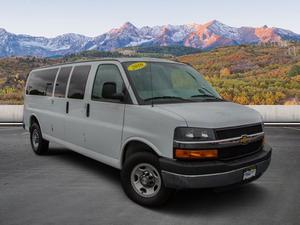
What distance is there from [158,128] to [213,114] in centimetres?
70

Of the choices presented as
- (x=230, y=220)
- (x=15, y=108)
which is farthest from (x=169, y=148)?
(x=15, y=108)

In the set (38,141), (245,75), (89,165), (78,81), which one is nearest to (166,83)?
(78,81)

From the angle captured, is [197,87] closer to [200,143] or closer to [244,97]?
[200,143]

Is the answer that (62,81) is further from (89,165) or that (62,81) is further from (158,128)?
(158,128)

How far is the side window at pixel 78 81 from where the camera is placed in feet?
19.0

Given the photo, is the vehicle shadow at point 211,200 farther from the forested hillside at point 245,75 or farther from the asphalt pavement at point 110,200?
the forested hillside at point 245,75

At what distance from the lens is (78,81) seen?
5996 mm

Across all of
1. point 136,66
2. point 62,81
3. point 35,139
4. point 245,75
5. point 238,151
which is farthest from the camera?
point 245,75

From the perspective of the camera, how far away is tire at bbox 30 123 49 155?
7832 mm

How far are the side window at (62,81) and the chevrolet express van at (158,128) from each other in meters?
0.20

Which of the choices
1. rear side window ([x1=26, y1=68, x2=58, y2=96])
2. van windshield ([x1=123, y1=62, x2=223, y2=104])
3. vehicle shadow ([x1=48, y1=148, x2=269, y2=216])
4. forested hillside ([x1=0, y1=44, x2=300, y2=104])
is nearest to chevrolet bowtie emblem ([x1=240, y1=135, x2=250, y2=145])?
vehicle shadow ([x1=48, y1=148, x2=269, y2=216])

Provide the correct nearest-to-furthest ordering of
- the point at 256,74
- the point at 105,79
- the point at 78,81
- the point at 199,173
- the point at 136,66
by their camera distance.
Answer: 1. the point at 199,173
2. the point at 136,66
3. the point at 105,79
4. the point at 78,81
5. the point at 256,74

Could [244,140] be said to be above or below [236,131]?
below

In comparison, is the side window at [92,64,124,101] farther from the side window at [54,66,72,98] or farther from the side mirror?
the side window at [54,66,72,98]
